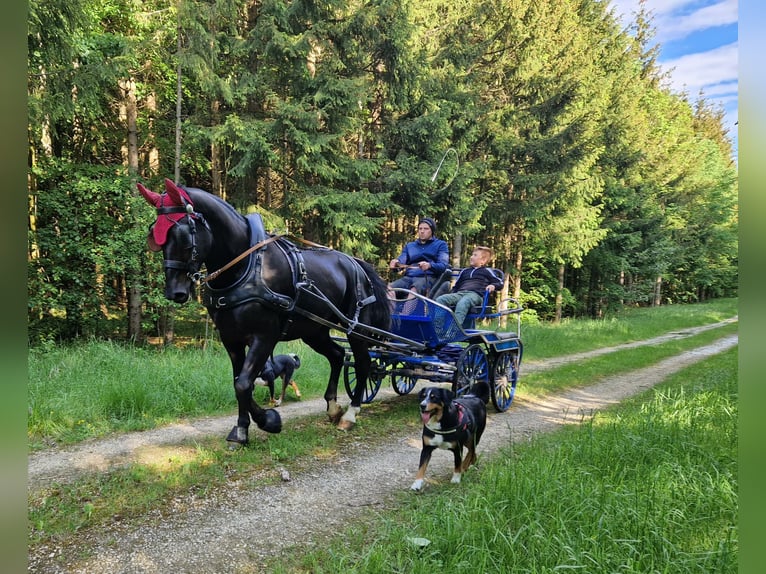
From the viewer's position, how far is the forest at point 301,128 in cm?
1103

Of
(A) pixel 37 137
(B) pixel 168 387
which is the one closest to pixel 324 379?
(B) pixel 168 387

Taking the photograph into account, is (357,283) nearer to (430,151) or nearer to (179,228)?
(179,228)

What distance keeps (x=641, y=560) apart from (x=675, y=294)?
44.5 metres

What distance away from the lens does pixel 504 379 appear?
24.2 ft

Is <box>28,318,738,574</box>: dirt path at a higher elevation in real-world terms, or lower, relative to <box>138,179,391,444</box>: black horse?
lower

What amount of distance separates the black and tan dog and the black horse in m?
1.58

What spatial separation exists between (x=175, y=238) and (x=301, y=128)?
27.4 feet

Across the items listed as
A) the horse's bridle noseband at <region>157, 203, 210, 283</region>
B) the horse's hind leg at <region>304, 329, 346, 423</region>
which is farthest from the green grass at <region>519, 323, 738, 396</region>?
the horse's bridle noseband at <region>157, 203, 210, 283</region>

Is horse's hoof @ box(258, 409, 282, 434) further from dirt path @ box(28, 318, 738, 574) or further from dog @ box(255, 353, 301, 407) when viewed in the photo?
dog @ box(255, 353, 301, 407)

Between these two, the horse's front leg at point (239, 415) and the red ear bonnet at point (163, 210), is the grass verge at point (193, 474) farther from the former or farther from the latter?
the red ear bonnet at point (163, 210)

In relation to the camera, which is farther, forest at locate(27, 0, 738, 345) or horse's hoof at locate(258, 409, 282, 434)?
forest at locate(27, 0, 738, 345)

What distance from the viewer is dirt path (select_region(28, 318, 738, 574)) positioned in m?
3.04

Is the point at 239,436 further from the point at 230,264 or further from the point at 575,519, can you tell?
the point at 575,519

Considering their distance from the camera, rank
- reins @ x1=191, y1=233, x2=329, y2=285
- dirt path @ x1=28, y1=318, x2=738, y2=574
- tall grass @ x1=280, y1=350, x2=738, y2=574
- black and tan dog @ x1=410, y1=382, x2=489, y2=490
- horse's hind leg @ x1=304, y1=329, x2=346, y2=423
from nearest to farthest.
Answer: tall grass @ x1=280, y1=350, x2=738, y2=574 < dirt path @ x1=28, y1=318, x2=738, y2=574 < black and tan dog @ x1=410, y1=382, x2=489, y2=490 < reins @ x1=191, y1=233, x2=329, y2=285 < horse's hind leg @ x1=304, y1=329, x2=346, y2=423
